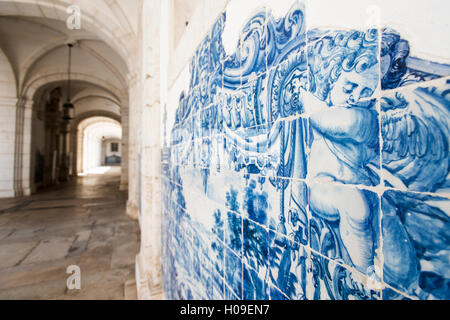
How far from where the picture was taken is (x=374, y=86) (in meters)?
0.35

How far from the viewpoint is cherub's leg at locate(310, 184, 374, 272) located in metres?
0.36

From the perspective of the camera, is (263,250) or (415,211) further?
(263,250)

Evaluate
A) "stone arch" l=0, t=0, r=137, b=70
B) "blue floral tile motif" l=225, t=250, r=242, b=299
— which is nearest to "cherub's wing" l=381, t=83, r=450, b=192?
"blue floral tile motif" l=225, t=250, r=242, b=299

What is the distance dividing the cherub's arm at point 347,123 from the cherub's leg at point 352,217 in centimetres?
10

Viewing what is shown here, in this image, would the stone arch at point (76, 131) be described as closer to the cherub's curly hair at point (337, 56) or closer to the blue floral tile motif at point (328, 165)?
the blue floral tile motif at point (328, 165)

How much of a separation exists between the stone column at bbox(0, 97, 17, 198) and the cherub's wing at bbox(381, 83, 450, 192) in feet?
34.1

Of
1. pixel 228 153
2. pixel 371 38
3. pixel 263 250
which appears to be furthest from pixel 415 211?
pixel 228 153

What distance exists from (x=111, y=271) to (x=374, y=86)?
11.1 ft

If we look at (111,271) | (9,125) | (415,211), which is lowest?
(111,271)

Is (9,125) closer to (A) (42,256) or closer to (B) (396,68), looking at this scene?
(A) (42,256)

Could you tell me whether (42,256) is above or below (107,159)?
below

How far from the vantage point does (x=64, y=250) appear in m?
3.30

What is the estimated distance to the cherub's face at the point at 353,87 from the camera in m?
0.35

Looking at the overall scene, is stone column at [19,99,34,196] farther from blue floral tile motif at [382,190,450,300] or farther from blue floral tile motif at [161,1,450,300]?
blue floral tile motif at [382,190,450,300]
